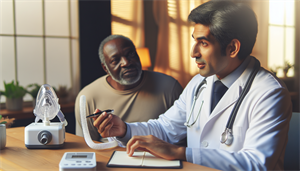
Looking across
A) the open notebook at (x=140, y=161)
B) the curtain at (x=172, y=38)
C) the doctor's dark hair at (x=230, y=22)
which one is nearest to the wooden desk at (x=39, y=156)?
the open notebook at (x=140, y=161)

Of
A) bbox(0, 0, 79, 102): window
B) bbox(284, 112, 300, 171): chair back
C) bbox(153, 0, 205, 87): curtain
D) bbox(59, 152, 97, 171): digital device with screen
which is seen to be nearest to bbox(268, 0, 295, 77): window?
bbox(153, 0, 205, 87): curtain

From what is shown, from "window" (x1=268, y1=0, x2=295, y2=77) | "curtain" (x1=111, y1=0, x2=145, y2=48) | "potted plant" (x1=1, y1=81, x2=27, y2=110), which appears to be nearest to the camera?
"potted plant" (x1=1, y1=81, x2=27, y2=110)

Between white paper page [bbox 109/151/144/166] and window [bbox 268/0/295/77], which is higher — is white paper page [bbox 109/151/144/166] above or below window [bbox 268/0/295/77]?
below

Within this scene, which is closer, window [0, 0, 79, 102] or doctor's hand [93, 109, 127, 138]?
doctor's hand [93, 109, 127, 138]

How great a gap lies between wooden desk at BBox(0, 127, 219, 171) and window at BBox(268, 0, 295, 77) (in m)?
4.90

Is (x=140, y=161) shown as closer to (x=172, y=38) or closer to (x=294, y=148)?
(x=294, y=148)

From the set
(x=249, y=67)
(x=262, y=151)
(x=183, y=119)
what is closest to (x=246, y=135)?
(x=262, y=151)

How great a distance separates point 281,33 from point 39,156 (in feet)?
18.3

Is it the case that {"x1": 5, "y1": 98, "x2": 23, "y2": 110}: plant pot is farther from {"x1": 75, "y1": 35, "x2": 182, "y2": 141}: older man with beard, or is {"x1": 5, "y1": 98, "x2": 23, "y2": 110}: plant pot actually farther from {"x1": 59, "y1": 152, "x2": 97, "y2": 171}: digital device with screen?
{"x1": 59, "y1": 152, "x2": 97, "y2": 171}: digital device with screen

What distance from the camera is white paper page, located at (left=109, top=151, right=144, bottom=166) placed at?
1028mm

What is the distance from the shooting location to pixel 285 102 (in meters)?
1.14

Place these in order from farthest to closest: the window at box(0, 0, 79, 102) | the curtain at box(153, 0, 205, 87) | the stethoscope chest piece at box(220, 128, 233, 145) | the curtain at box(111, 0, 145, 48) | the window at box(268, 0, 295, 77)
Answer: the window at box(268, 0, 295, 77) → the curtain at box(153, 0, 205, 87) → the curtain at box(111, 0, 145, 48) → the window at box(0, 0, 79, 102) → the stethoscope chest piece at box(220, 128, 233, 145)

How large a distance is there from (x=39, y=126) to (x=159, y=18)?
13.3 feet

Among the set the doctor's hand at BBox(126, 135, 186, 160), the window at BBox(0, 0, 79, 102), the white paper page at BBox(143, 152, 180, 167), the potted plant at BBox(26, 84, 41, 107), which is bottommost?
the potted plant at BBox(26, 84, 41, 107)
